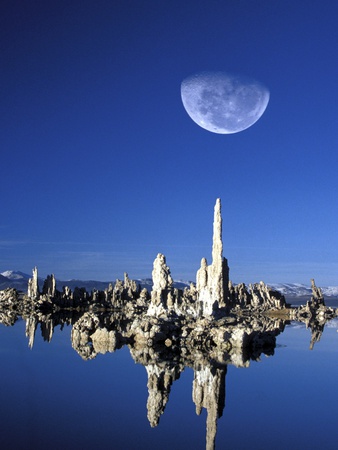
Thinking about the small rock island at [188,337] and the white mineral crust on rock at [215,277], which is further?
the white mineral crust on rock at [215,277]

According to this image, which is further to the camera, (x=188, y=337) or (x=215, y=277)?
(x=215, y=277)

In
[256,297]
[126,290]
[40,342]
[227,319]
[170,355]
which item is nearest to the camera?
[170,355]

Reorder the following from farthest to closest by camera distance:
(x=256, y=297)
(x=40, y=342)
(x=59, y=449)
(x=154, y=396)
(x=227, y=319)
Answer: (x=256, y=297)
(x=227, y=319)
(x=40, y=342)
(x=154, y=396)
(x=59, y=449)

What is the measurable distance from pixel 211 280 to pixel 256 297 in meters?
40.1

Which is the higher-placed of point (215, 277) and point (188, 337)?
point (215, 277)

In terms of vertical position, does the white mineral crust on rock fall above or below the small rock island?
above

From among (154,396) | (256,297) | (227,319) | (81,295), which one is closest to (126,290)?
(81,295)

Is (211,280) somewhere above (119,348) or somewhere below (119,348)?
above

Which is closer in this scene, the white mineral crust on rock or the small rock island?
the small rock island

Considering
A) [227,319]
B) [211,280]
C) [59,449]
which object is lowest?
[59,449]

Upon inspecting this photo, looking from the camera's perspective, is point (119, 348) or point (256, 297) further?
point (256, 297)

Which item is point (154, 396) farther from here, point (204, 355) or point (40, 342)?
point (40, 342)

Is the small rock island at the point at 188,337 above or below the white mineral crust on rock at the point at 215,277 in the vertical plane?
below

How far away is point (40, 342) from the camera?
36750 mm
